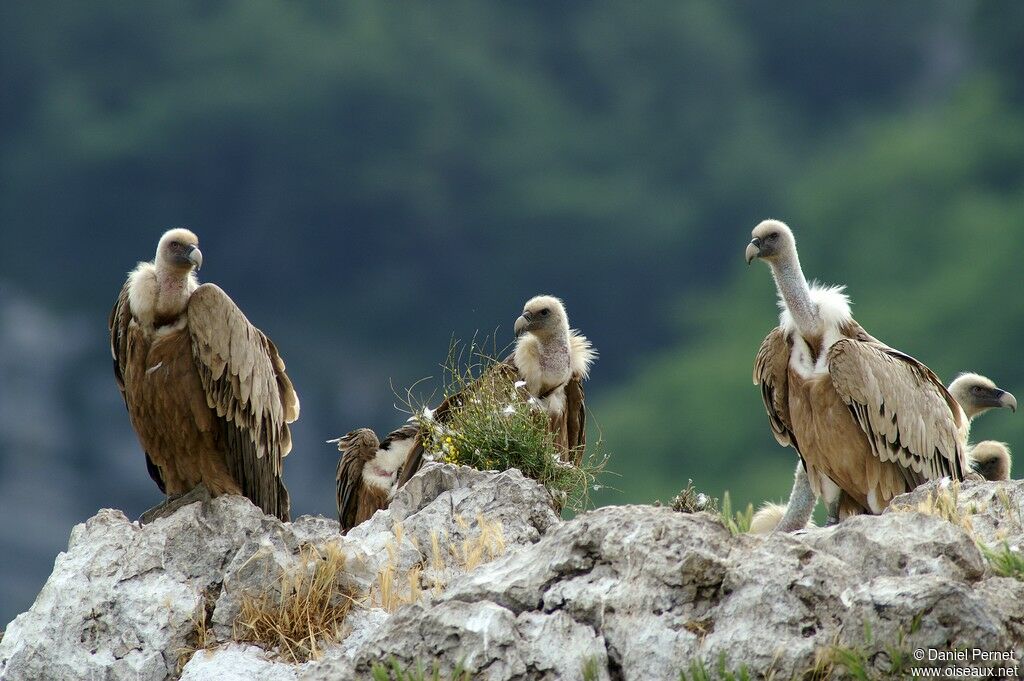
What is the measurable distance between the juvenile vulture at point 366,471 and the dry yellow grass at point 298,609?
4224 mm

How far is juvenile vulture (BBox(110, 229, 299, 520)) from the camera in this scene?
30.8 ft

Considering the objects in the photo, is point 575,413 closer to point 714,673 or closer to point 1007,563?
point 1007,563

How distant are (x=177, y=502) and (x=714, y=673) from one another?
14.9ft

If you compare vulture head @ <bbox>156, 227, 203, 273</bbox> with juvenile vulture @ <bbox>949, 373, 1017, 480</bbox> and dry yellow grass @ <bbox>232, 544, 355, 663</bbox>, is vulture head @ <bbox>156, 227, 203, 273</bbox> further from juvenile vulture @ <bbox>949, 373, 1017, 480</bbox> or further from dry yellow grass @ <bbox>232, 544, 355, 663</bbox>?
juvenile vulture @ <bbox>949, 373, 1017, 480</bbox>

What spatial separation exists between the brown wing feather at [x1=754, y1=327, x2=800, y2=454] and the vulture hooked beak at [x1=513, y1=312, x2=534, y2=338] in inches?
70.3

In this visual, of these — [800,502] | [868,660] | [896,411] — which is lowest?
[868,660]

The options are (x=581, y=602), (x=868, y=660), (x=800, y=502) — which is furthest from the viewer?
(x=800, y=502)

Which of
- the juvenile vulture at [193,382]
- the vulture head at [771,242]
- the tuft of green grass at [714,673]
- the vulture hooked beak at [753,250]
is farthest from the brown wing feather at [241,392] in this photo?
the tuft of green grass at [714,673]

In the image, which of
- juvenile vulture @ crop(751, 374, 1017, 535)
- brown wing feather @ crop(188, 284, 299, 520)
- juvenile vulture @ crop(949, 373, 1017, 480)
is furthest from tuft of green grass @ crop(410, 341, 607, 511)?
juvenile vulture @ crop(949, 373, 1017, 480)

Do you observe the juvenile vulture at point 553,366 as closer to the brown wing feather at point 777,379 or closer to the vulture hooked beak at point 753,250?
the brown wing feather at point 777,379

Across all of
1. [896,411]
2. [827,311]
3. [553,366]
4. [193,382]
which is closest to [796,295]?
[827,311]

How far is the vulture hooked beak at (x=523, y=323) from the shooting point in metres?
11.3

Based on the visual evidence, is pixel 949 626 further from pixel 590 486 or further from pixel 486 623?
pixel 590 486

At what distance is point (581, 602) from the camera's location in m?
6.50
